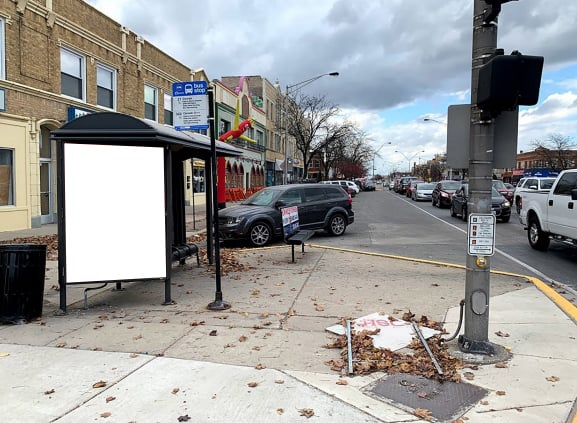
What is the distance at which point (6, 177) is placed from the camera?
15.2 m

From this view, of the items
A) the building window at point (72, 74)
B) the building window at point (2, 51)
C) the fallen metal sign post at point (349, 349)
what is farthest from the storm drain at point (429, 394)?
the building window at point (72, 74)

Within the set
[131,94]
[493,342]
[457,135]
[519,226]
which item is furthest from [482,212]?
[131,94]

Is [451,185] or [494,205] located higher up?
[451,185]

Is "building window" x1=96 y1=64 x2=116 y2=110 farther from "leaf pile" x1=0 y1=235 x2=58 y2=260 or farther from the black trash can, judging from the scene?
the black trash can

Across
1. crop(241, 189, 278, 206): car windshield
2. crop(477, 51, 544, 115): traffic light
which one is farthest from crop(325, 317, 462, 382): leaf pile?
crop(241, 189, 278, 206): car windshield

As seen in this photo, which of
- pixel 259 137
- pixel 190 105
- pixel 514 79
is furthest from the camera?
pixel 259 137

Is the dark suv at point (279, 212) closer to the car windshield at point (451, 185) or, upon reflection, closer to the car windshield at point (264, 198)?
the car windshield at point (264, 198)

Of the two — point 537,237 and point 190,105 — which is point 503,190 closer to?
point 537,237

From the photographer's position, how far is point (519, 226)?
59.1 ft

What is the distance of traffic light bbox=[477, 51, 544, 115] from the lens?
4086 mm

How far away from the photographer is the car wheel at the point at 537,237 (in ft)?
38.5

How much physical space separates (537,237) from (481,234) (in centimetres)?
852

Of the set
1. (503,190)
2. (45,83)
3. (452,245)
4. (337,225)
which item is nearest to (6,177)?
(45,83)

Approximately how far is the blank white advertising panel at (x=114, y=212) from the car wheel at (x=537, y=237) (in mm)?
9304
